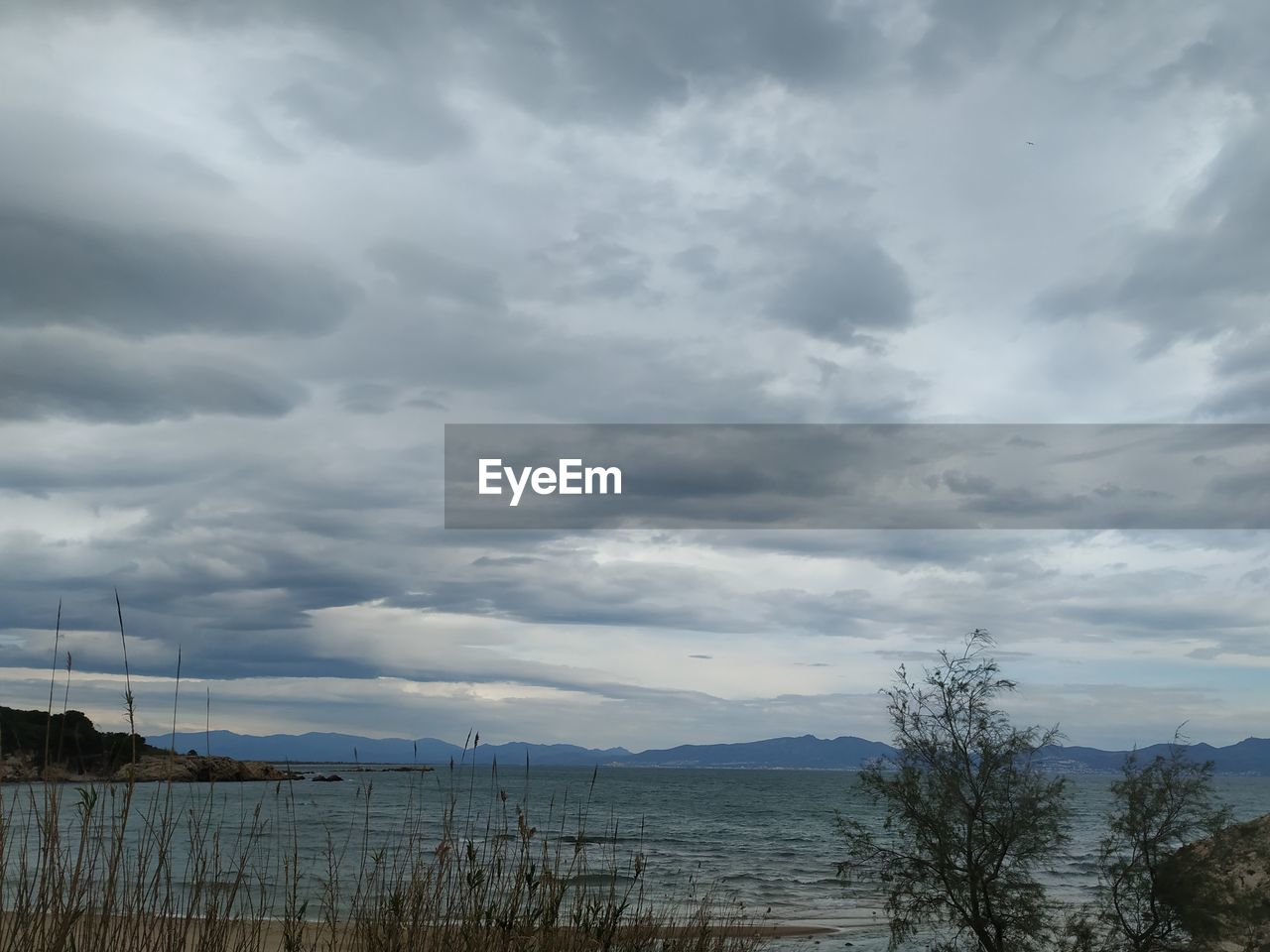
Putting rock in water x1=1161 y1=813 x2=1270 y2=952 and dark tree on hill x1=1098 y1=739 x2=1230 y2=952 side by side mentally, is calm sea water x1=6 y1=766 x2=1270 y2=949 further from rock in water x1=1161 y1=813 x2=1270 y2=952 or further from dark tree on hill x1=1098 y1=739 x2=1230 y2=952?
rock in water x1=1161 y1=813 x2=1270 y2=952

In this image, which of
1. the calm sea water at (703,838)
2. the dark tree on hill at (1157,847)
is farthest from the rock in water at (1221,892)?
the calm sea water at (703,838)

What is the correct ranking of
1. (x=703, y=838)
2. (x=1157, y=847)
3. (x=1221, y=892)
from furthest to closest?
(x=703, y=838), (x=1157, y=847), (x=1221, y=892)

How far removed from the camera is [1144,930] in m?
14.2

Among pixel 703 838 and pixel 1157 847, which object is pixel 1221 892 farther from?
pixel 703 838

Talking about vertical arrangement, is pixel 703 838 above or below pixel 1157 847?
below

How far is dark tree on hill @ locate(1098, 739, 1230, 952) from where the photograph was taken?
1417 centimetres

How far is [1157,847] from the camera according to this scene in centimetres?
1435

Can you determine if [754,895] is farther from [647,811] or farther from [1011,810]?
[647,811]

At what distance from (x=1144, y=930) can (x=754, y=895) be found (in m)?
16.7

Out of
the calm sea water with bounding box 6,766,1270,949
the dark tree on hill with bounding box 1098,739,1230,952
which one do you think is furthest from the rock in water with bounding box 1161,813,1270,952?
the calm sea water with bounding box 6,766,1270,949

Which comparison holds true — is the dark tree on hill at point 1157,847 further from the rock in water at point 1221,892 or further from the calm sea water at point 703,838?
the calm sea water at point 703,838

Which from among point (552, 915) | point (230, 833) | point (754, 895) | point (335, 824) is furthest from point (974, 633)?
point (335, 824)

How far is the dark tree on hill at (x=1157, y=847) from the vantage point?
14.2 metres

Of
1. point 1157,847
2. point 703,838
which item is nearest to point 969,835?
point 1157,847
